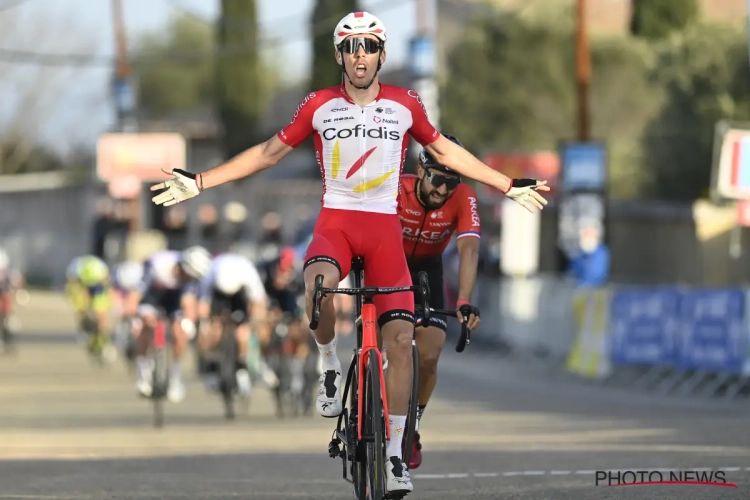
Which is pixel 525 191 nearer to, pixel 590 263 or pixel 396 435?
pixel 396 435

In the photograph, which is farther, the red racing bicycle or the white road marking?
the white road marking

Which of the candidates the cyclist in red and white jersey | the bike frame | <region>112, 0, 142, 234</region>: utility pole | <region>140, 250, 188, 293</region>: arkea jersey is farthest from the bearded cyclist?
<region>112, 0, 142, 234</region>: utility pole

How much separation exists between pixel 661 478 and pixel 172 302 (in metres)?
9.12

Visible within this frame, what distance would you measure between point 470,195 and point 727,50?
89.1 feet

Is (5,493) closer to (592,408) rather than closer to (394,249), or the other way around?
(394,249)

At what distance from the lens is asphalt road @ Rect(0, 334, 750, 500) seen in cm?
1089

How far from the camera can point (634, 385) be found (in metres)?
22.3

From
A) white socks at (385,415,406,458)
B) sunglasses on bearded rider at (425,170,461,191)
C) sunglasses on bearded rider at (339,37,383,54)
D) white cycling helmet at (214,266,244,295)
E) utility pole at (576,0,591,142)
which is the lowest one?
white socks at (385,415,406,458)

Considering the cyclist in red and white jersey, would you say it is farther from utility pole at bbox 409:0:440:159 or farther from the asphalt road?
utility pole at bbox 409:0:440:159

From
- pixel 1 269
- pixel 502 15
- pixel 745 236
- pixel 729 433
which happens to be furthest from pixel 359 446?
pixel 502 15

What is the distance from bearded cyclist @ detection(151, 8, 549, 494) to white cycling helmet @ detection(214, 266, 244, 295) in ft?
28.4

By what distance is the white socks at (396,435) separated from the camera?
29.7 ft

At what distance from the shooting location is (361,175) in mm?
9320

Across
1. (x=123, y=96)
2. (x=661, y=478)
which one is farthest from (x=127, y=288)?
(x=123, y=96)
